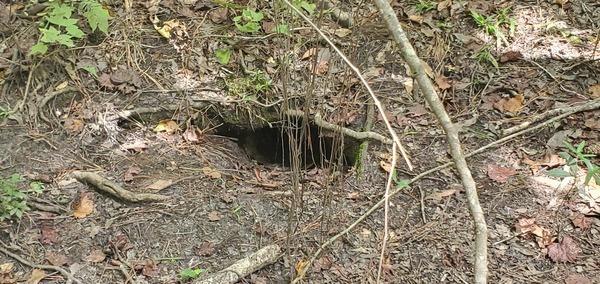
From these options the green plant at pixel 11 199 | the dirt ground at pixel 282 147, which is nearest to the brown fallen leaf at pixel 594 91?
the dirt ground at pixel 282 147

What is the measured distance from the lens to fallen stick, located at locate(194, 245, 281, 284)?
286 cm

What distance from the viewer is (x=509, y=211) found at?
10.6 ft

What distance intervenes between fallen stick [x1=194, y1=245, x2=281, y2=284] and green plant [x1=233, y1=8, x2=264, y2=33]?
1.90 m

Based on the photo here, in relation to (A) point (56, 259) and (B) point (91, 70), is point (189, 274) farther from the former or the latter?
(B) point (91, 70)

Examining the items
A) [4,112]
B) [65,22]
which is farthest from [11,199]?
[65,22]

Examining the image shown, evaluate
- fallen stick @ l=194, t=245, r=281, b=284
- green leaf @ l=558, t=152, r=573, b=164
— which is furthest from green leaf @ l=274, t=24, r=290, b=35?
green leaf @ l=558, t=152, r=573, b=164

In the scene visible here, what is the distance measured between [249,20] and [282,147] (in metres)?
1.30

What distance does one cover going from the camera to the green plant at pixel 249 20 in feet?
13.3

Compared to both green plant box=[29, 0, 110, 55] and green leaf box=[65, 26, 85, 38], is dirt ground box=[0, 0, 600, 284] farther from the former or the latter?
green leaf box=[65, 26, 85, 38]

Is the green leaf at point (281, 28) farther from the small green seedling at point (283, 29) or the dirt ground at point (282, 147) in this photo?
the dirt ground at point (282, 147)

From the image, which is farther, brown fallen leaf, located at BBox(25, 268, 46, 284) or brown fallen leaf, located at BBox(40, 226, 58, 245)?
brown fallen leaf, located at BBox(40, 226, 58, 245)

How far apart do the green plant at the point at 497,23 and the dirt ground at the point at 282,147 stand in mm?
35

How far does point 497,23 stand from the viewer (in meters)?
4.26

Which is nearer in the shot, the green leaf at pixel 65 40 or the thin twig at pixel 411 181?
the thin twig at pixel 411 181
